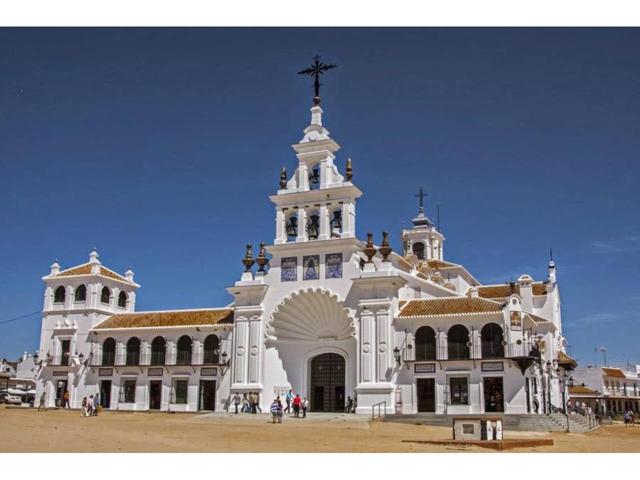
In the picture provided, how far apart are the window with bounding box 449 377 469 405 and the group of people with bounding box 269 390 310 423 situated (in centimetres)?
703

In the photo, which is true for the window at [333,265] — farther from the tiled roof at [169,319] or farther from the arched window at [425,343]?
the tiled roof at [169,319]

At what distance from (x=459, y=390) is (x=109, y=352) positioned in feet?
71.1

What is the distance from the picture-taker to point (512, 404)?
33.7 metres

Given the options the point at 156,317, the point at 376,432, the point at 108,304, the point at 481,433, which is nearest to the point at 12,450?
the point at 481,433

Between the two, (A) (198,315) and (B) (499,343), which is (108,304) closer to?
(A) (198,315)

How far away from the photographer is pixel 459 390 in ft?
116

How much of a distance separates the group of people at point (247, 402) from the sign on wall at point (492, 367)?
1144cm

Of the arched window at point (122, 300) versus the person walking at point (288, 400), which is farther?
the arched window at point (122, 300)

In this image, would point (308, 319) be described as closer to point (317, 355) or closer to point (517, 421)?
point (317, 355)

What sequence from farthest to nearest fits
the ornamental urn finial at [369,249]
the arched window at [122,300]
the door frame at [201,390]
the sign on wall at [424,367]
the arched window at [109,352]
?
1. the arched window at [122,300]
2. the arched window at [109,352]
3. the door frame at [201,390]
4. the ornamental urn finial at [369,249]
5. the sign on wall at [424,367]

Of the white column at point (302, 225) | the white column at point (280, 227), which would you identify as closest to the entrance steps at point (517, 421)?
the white column at point (302, 225)

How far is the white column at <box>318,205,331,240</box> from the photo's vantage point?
3875 centimetres

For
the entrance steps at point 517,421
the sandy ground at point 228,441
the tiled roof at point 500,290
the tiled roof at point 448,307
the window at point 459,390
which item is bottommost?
the sandy ground at point 228,441

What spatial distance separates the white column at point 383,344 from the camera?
1410 inches
